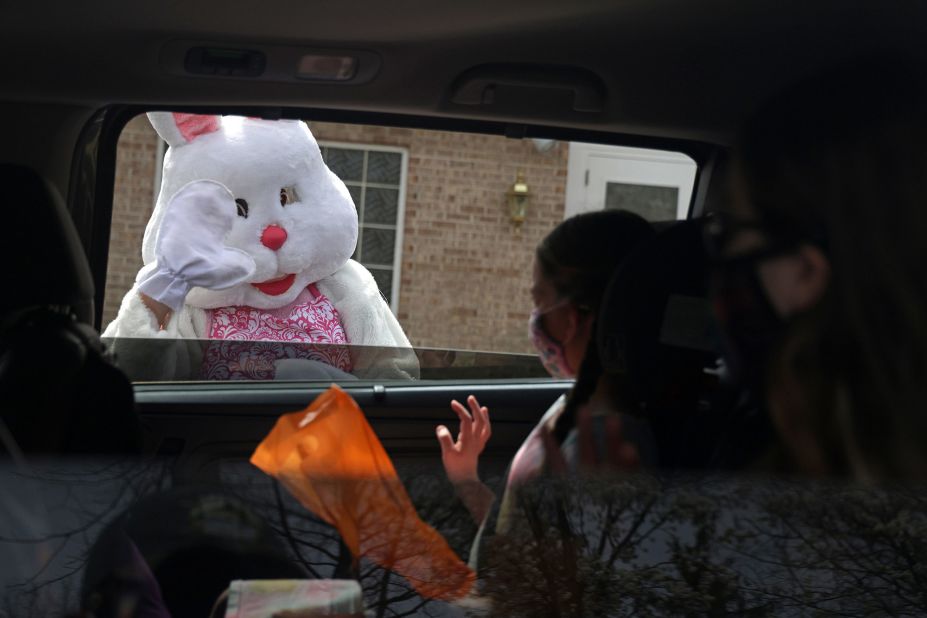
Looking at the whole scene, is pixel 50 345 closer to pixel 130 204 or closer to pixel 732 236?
pixel 130 204

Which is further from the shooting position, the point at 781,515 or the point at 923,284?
the point at 781,515

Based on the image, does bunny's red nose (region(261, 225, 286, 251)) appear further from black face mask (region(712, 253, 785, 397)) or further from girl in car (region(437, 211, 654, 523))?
black face mask (region(712, 253, 785, 397))

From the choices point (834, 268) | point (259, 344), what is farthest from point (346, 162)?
point (834, 268)

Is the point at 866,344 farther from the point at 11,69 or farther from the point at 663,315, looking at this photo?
the point at 11,69

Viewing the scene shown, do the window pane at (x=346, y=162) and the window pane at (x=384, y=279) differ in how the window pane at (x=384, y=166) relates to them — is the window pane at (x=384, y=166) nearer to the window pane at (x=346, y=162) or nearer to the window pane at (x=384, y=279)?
the window pane at (x=346, y=162)

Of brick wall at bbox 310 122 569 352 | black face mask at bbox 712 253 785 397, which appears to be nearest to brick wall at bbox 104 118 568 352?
brick wall at bbox 310 122 569 352

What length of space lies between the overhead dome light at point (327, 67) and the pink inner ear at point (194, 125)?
0.15 m

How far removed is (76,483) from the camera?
148 centimetres

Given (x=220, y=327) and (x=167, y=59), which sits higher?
(x=167, y=59)

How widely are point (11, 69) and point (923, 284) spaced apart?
1237 millimetres

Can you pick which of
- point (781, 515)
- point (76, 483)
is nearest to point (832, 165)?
point (781, 515)

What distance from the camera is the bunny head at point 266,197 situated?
A: 153cm

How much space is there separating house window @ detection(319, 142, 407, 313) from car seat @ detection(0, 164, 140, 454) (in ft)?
1.24

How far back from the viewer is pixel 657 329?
4.88 feet
